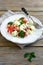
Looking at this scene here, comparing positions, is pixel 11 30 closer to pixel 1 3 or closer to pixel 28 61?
pixel 28 61

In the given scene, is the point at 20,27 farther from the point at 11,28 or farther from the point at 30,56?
the point at 30,56

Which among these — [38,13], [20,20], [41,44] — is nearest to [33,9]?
[38,13]

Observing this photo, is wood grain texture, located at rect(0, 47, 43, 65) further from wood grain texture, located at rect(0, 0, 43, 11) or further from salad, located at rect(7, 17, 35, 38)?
wood grain texture, located at rect(0, 0, 43, 11)

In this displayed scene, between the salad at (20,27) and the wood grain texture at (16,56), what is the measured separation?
88 mm

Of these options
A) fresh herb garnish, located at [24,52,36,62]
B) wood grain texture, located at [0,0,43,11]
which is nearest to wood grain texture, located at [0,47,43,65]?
fresh herb garnish, located at [24,52,36,62]

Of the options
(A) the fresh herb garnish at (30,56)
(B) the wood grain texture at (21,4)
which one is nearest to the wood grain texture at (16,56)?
(A) the fresh herb garnish at (30,56)

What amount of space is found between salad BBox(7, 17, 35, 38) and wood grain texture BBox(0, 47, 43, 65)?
9 cm

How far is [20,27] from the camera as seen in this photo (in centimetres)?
122

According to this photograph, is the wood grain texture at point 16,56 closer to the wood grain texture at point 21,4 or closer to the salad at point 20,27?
the salad at point 20,27

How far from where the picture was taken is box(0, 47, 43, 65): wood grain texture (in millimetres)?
1124

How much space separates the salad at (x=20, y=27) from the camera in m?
1.19

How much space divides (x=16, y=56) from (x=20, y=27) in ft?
0.59

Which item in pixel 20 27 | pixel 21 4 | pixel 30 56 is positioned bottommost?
pixel 30 56

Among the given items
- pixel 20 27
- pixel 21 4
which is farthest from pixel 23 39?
pixel 21 4
